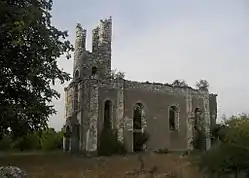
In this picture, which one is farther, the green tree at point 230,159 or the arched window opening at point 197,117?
the arched window opening at point 197,117

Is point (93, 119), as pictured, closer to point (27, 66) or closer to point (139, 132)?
point (139, 132)

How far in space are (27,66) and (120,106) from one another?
13.8 m

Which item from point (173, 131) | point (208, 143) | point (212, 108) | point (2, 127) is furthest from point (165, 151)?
point (2, 127)

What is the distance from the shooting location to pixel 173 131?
3959cm

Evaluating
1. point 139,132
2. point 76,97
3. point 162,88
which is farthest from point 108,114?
point 162,88

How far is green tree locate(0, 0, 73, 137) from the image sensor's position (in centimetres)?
2373

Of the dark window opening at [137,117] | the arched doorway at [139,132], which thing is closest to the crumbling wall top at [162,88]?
the arched doorway at [139,132]

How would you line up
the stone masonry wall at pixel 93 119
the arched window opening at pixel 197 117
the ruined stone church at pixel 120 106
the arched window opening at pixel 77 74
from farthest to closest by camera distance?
1. the arched window opening at pixel 77 74
2. the arched window opening at pixel 197 117
3. the ruined stone church at pixel 120 106
4. the stone masonry wall at pixel 93 119

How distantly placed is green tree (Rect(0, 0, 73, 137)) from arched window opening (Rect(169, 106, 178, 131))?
54.8 feet

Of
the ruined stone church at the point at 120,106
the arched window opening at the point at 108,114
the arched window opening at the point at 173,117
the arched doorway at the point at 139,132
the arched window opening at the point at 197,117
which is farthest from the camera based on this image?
the arched window opening at the point at 197,117

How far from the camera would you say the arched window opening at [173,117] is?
4045 cm

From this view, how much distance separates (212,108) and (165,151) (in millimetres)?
9473

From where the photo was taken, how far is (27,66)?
25.1 metres

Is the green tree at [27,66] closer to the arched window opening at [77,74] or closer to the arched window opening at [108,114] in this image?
the arched window opening at [108,114]
